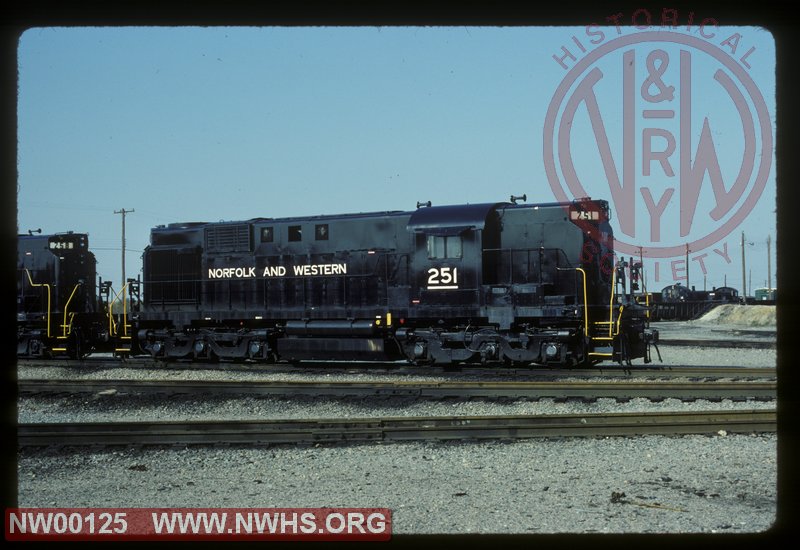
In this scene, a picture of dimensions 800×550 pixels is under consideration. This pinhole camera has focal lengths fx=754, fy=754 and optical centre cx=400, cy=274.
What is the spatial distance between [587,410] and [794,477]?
8069 millimetres

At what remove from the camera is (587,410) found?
1048cm

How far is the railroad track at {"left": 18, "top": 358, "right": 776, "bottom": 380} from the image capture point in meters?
13.8

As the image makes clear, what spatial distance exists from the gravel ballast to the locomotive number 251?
7307 mm

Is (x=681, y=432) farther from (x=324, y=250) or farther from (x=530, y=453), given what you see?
(x=324, y=250)

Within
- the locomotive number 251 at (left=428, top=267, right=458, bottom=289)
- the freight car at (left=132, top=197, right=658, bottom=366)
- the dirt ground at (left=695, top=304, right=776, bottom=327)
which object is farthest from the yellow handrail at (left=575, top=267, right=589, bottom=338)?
the dirt ground at (left=695, top=304, right=776, bottom=327)

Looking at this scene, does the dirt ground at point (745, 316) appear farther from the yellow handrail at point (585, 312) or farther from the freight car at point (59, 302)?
the freight car at point (59, 302)

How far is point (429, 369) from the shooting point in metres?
15.0

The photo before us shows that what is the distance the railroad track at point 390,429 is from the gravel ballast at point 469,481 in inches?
6.9

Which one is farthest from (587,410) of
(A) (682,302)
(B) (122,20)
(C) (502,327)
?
(A) (682,302)

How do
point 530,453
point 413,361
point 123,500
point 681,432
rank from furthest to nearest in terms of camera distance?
point 413,361, point 681,432, point 530,453, point 123,500

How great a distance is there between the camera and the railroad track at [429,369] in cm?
1376
